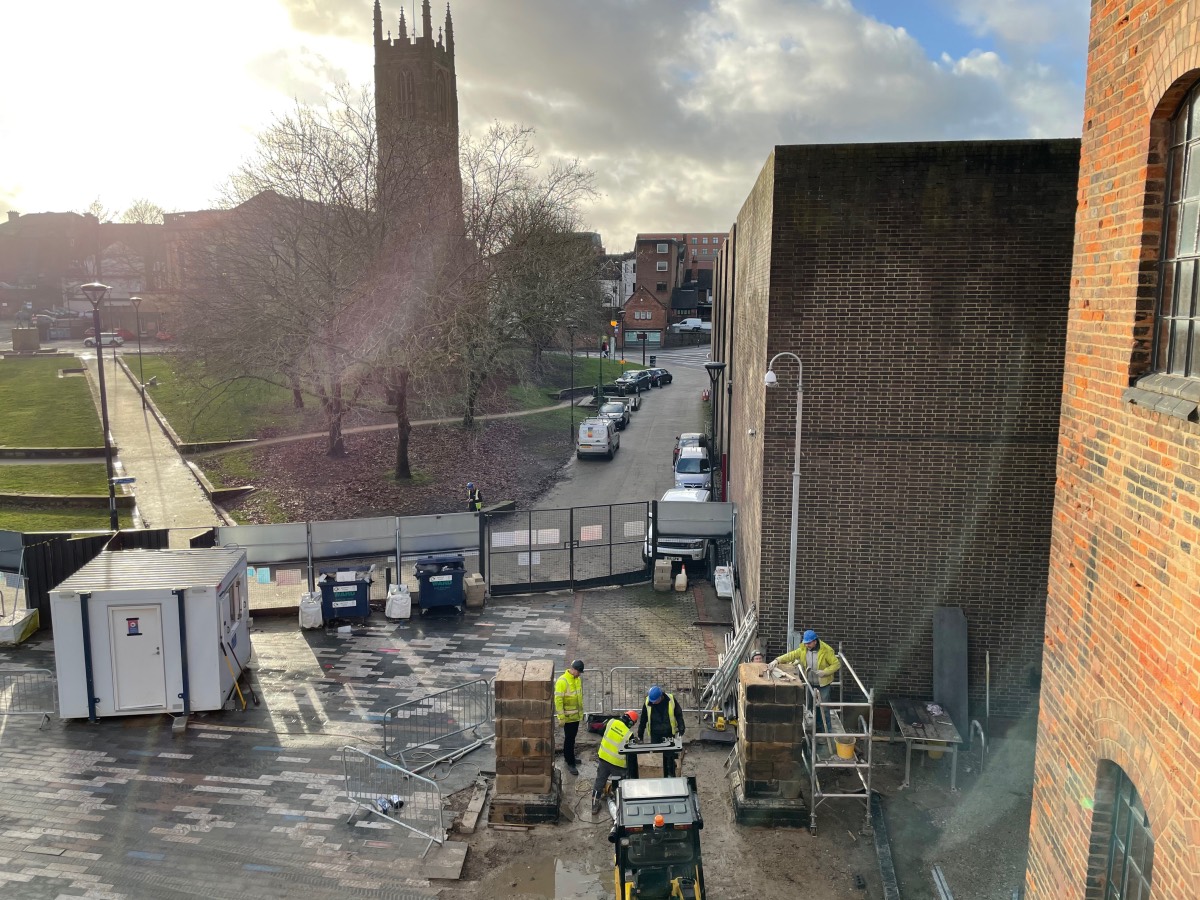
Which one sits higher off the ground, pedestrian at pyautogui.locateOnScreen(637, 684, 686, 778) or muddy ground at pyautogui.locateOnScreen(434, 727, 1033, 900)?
pedestrian at pyautogui.locateOnScreen(637, 684, 686, 778)

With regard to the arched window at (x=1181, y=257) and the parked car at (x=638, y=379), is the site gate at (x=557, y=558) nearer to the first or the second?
the arched window at (x=1181, y=257)

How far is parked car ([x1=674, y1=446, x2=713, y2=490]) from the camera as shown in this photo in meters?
29.8

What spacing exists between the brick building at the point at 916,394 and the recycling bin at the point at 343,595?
8275mm

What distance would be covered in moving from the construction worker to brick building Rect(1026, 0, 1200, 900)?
15.9 ft

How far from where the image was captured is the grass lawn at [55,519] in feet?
79.6

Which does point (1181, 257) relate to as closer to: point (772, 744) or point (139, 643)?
point (772, 744)

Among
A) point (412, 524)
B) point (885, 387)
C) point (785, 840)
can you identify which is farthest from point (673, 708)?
point (412, 524)

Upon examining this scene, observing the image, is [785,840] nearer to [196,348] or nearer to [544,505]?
[544,505]

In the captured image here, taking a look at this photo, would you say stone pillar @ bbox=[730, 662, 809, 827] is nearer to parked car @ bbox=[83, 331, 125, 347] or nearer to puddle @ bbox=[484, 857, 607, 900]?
puddle @ bbox=[484, 857, 607, 900]

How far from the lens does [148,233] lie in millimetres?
104438

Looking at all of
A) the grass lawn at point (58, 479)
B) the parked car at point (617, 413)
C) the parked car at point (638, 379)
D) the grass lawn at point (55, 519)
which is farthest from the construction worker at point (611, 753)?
the parked car at point (638, 379)

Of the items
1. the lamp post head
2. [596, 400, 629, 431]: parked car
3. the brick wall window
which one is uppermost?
the lamp post head

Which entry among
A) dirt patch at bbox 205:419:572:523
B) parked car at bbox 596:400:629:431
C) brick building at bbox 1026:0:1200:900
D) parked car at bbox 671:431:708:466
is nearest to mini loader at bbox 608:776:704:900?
brick building at bbox 1026:0:1200:900

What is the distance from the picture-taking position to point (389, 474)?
31.4m
